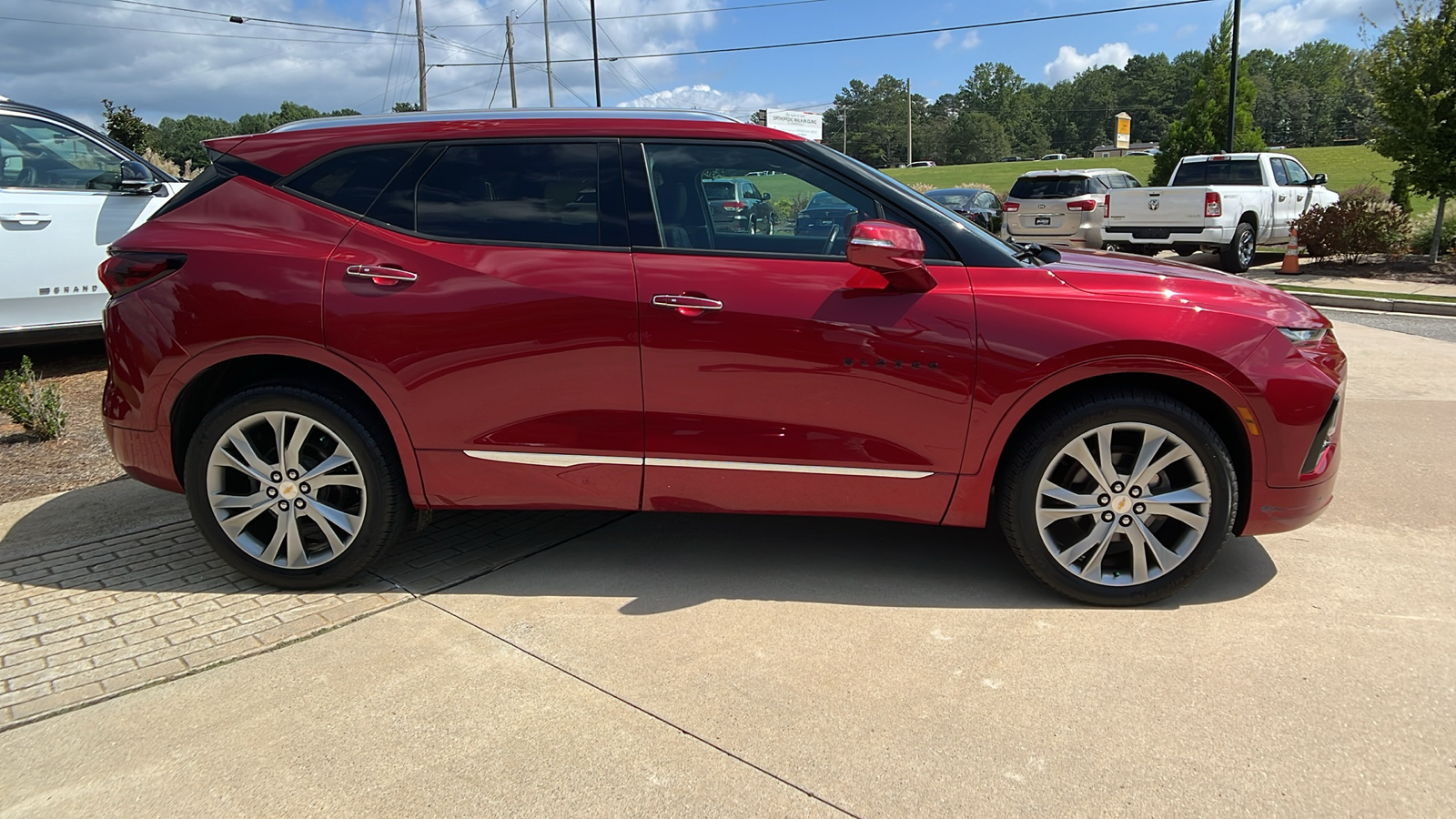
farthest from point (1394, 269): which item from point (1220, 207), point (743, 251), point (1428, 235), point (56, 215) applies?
point (56, 215)

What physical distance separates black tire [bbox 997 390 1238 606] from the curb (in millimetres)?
9818

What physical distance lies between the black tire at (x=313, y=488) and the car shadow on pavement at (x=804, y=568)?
0.44 metres

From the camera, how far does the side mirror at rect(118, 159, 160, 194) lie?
6.90 metres

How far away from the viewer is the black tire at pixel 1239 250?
15.0 meters

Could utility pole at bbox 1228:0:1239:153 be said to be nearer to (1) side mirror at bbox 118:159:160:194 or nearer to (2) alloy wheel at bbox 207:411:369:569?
(1) side mirror at bbox 118:159:160:194

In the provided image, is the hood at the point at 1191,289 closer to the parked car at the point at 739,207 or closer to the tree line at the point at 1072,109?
the parked car at the point at 739,207

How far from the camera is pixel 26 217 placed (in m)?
6.33

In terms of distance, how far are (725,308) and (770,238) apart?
1.23 feet

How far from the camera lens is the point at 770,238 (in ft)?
11.5

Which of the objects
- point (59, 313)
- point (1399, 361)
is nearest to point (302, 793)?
point (59, 313)

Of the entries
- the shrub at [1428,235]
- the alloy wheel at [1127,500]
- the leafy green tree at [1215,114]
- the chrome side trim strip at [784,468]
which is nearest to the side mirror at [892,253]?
the chrome side trim strip at [784,468]

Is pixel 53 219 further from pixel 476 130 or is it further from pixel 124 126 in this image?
pixel 124 126

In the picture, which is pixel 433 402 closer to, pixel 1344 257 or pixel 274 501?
pixel 274 501

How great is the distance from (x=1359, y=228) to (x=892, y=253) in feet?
51.3
